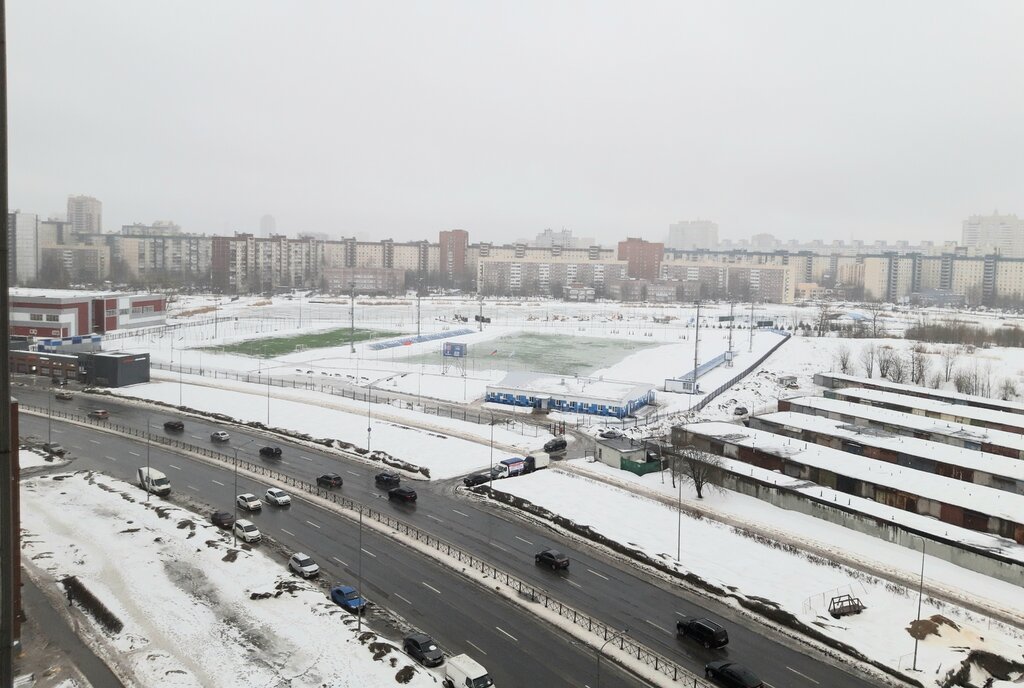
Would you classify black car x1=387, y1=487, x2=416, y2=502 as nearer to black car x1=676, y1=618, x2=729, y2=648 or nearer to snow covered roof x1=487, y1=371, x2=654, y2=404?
black car x1=676, y1=618, x2=729, y2=648

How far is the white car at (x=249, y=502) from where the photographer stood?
710 inches

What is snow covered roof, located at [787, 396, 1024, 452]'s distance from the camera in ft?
83.7

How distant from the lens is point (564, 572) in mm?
15172

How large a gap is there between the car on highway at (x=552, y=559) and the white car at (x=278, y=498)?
6.90 m

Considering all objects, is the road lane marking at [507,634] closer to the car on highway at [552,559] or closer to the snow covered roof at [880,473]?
the car on highway at [552,559]

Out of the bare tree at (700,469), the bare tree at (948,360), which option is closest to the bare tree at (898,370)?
the bare tree at (948,360)

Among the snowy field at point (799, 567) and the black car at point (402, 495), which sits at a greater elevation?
the black car at point (402, 495)

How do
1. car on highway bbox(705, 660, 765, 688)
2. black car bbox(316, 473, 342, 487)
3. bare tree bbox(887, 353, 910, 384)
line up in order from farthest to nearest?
bare tree bbox(887, 353, 910, 384)
black car bbox(316, 473, 342, 487)
car on highway bbox(705, 660, 765, 688)

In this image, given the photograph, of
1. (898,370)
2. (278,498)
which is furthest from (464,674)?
(898,370)

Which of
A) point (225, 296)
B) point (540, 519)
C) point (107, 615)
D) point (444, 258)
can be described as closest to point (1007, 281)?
point (444, 258)

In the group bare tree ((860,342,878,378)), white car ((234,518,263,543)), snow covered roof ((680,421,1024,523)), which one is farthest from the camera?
bare tree ((860,342,878,378))

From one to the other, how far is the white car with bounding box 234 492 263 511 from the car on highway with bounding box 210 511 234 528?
30.6 inches

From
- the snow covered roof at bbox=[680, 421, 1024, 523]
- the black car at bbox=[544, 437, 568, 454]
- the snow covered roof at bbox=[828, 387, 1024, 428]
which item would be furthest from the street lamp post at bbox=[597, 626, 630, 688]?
the snow covered roof at bbox=[828, 387, 1024, 428]

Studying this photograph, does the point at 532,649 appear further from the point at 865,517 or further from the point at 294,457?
the point at 294,457
